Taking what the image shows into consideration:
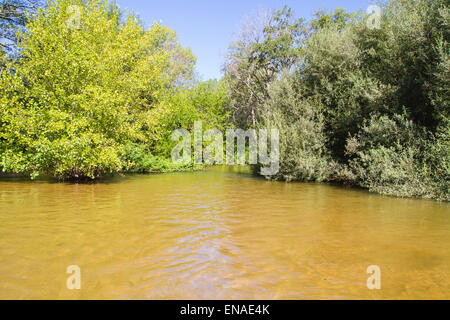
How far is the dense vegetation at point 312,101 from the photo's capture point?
1094 cm

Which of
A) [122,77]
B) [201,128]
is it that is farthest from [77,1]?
[201,128]

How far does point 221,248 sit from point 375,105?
10472 mm

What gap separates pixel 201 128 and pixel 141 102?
17.7 feet

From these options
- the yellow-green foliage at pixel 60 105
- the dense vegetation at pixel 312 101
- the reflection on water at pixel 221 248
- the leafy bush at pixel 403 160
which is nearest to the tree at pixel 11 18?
the dense vegetation at pixel 312 101

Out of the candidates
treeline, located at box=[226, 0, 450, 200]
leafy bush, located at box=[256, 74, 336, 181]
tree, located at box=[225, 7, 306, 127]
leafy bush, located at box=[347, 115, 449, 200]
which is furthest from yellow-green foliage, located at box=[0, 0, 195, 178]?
tree, located at box=[225, 7, 306, 127]

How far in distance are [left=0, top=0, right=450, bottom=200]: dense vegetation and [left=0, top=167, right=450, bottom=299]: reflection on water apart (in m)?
2.97

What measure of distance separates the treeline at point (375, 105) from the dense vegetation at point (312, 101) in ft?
0.16

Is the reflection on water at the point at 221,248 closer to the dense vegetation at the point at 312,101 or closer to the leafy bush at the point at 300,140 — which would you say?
the dense vegetation at the point at 312,101

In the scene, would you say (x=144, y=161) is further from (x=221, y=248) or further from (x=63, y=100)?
(x=221, y=248)

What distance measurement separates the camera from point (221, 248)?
203 inches

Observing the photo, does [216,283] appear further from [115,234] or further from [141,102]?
[141,102]

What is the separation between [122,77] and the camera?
14.7 metres

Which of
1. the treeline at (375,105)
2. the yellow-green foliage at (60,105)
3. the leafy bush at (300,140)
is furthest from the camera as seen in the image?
the leafy bush at (300,140)

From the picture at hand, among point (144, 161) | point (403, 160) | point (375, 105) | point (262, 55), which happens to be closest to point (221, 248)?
point (403, 160)
